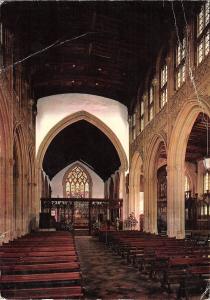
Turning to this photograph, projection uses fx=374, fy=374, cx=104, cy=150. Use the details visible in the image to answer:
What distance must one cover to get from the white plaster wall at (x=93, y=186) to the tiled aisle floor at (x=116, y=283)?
29060 mm

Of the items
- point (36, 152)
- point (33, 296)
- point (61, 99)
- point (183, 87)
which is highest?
point (61, 99)

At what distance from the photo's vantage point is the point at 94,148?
34.9m

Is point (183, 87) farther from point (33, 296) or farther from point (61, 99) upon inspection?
point (61, 99)

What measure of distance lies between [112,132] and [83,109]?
2.60m

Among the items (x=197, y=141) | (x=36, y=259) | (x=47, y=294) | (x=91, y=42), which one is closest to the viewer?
(x=47, y=294)

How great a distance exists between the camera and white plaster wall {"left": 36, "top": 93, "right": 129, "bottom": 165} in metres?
25.9

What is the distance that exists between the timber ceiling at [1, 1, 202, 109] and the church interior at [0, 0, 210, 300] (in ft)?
0.24

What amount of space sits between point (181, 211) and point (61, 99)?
13790 millimetres

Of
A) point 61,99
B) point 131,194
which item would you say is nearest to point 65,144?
point 61,99

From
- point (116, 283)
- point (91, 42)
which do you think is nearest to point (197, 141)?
point (91, 42)

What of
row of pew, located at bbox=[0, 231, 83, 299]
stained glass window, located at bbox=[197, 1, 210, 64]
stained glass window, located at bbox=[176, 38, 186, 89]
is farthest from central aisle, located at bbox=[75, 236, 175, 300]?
stained glass window, located at bbox=[176, 38, 186, 89]

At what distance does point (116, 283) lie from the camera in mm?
8977

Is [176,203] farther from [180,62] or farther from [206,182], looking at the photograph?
[206,182]

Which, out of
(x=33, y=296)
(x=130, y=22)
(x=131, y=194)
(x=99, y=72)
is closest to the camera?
(x=33, y=296)
